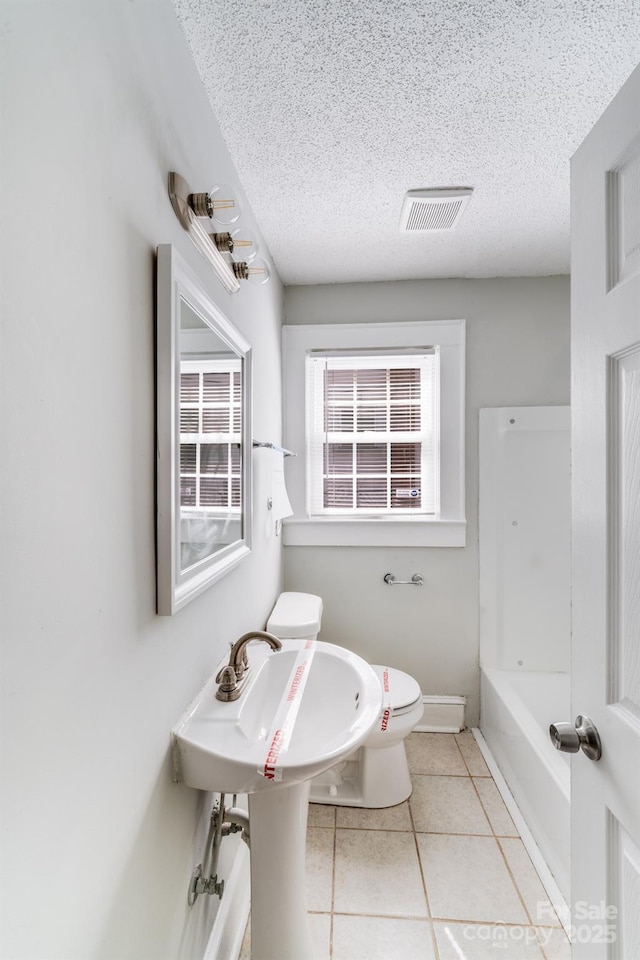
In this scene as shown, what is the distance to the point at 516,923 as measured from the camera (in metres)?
1.43

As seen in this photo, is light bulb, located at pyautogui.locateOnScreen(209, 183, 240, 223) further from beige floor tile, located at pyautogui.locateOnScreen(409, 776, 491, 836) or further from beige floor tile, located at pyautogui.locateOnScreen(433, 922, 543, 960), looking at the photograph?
beige floor tile, located at pyautogui.locateOnScreen(409, 776, 491, 836)

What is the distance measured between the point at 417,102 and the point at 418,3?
28cm

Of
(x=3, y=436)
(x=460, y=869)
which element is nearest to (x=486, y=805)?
(x=460, y=869)

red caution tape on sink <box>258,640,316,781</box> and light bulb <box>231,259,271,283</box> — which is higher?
light bulb <box>231,259,271,283</box>

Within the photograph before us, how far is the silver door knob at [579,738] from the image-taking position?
79 centimetres

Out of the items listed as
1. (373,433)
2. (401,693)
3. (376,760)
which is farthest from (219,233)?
(376,760)

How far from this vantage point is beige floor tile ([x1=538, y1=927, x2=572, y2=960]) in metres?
1.33

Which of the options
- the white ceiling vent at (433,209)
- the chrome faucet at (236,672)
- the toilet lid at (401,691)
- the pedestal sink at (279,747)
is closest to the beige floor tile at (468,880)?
the toilet lid at (401,691)

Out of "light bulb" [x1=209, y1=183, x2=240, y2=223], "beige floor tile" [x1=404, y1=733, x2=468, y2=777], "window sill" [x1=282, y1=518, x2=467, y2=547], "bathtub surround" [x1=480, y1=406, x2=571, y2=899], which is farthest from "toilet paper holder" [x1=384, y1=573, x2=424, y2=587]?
"light bulb" [x1=209, y1=183, x2=240, y2=223]

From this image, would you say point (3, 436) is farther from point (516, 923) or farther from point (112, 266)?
point (516, 923)

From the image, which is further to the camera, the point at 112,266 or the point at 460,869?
the point at 460,869

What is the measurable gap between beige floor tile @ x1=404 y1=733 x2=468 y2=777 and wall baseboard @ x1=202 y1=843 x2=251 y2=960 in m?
0.95

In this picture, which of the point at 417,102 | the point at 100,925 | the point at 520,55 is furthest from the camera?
the point at 417,102

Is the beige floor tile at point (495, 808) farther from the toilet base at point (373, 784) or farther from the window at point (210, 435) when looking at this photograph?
the window at point (210, 435)
